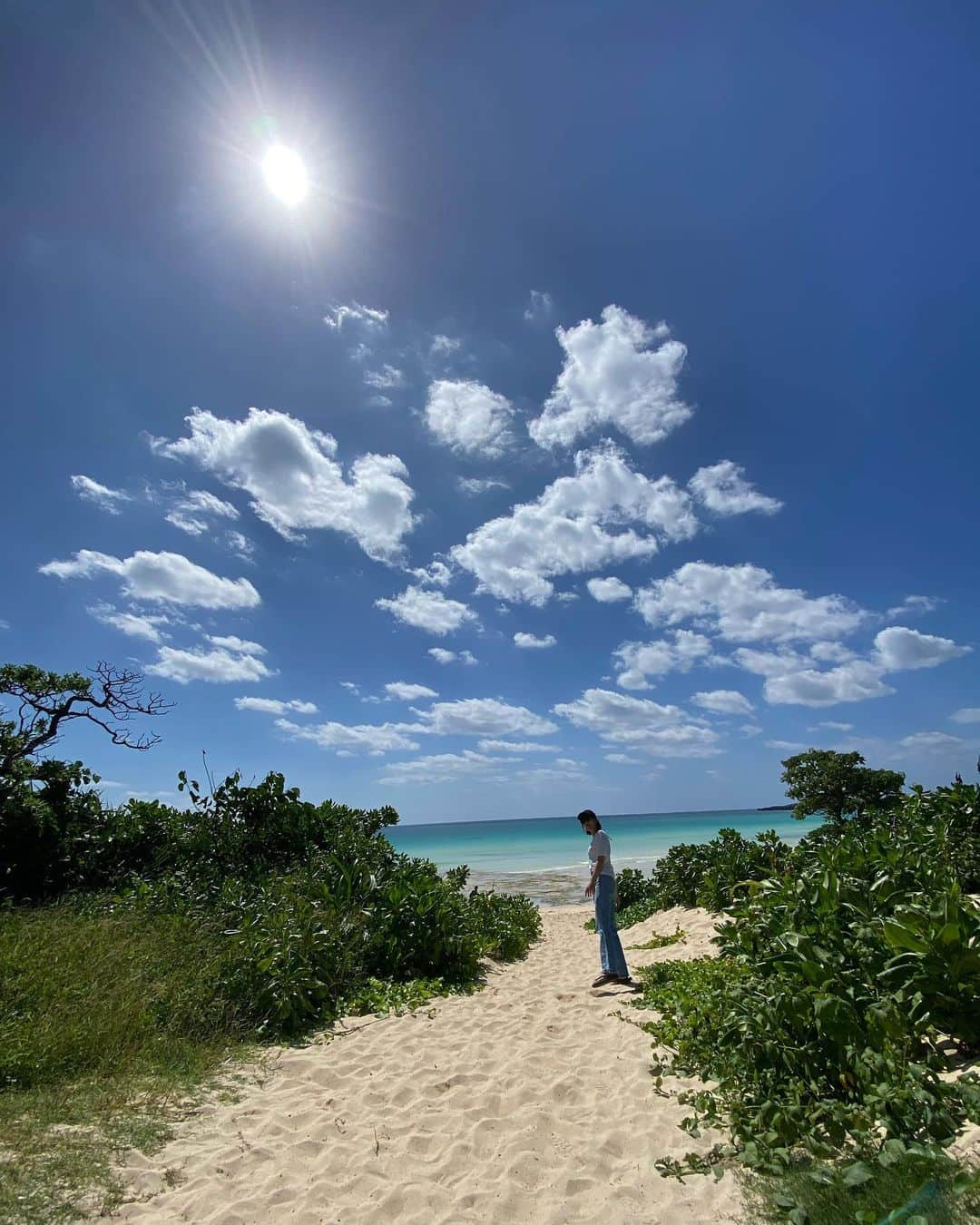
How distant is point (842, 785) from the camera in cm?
2056

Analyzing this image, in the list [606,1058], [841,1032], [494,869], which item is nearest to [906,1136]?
[841,1032]

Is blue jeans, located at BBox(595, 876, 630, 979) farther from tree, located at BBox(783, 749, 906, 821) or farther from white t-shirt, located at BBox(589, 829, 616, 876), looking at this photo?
tree, located at BBox(783, 749, 906, 821)

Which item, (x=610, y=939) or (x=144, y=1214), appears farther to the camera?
(x=610, y=939)

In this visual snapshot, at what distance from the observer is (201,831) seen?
1237cm

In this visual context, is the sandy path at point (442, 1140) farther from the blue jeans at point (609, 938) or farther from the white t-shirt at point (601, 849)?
the white t-shirt at point (601, 849)

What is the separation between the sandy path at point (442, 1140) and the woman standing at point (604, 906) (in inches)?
60.8

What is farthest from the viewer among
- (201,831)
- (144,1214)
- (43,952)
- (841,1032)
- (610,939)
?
(201,831)

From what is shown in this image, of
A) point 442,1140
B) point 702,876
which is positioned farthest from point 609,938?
point 702,876

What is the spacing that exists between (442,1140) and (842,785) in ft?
66.8

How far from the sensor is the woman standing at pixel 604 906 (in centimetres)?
787

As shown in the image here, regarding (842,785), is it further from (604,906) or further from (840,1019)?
(840,1019)

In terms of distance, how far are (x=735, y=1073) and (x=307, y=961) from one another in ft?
16.0

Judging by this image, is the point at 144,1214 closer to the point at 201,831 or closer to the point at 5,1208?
the point at 5,1208

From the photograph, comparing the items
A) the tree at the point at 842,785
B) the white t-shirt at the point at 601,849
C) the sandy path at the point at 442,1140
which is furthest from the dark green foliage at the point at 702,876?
the tree at the point at 842,785
